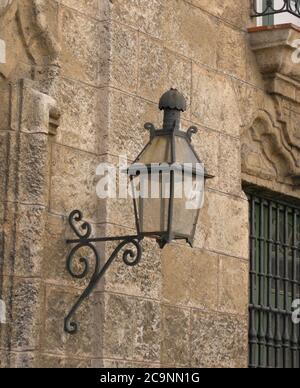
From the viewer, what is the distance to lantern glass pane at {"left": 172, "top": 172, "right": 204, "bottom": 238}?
7923 millimetres

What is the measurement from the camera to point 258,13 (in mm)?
10703

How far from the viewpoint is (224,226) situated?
10.1m

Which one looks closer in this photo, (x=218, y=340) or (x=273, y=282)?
(x=218, y=340)

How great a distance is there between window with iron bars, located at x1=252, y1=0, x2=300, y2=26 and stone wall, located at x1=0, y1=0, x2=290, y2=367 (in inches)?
8.2

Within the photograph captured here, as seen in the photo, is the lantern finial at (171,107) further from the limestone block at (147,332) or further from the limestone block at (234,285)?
the limestone block at (234,285)

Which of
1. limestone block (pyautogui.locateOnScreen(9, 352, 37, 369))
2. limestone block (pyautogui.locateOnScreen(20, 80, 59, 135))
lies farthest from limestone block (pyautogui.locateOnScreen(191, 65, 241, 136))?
limestone block (pyautogui.locateOnScreen(9, 352, 37, 369))

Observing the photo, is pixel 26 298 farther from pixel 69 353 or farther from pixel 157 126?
pixel 157 126

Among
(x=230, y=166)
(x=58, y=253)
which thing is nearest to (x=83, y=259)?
(x=58, y=253)

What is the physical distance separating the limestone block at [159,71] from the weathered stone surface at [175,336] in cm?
135

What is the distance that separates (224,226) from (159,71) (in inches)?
49.8

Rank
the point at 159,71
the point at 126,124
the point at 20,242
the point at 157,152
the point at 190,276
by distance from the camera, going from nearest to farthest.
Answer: the point at 157,152 < the point at 20,242 < the point at 126,124 < the point at 159,71 < the point at 190,276

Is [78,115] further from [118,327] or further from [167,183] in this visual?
[118,327]
